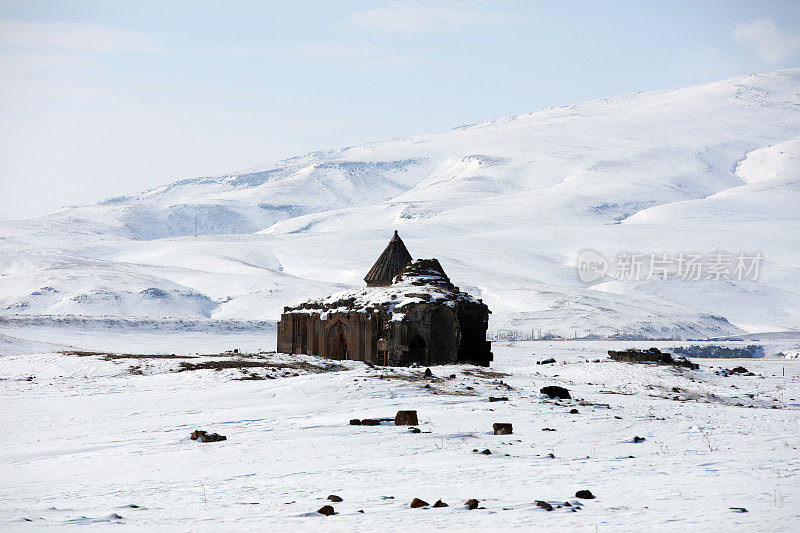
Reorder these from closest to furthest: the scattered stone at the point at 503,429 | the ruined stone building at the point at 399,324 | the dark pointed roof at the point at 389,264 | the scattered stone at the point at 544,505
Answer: the scattered stone at the point at 544,505 < the scattered stone at the point at 503,429 < the ruined stone building at the point at 399,324 < the dark pointed roof at the point at 389,264

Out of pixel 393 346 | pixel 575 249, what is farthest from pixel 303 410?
pixel 575 249

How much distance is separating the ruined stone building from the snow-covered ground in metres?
11.6

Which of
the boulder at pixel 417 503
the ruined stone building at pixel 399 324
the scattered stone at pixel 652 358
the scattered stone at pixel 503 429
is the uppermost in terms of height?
the ruined stone building at pixel 399 324

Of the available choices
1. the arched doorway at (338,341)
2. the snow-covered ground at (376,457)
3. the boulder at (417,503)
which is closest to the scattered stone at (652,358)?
the arched doorway at (338,341)

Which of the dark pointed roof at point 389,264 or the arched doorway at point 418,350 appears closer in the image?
the arched doorway at point 418,350

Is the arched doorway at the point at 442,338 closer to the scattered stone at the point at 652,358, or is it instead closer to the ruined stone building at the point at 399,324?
the ruined stone building at the point at 399,324

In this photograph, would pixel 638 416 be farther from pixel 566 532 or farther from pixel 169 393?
pixel 169 393

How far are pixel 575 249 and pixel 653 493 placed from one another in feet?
621

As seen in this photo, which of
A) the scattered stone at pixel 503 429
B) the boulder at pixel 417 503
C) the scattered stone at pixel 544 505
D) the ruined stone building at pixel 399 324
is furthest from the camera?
the ruined stone building at pixel 399 324

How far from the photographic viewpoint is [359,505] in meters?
11.1

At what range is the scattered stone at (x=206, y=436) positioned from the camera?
1606cm

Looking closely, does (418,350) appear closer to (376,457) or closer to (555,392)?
(555,392)

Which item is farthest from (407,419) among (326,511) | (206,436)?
(326,511)

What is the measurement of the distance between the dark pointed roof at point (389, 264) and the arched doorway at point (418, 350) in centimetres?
1021
